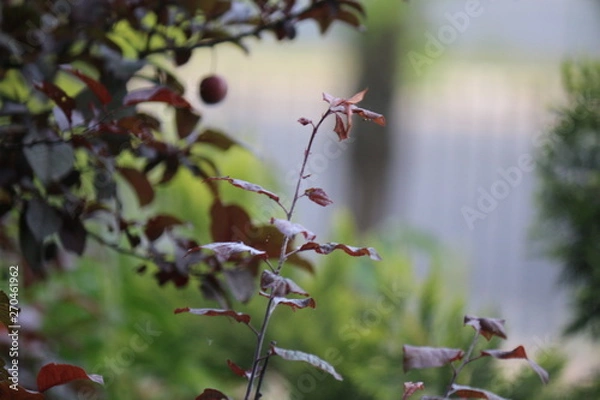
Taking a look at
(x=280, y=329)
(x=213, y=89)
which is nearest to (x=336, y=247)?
(x=213, y=89)

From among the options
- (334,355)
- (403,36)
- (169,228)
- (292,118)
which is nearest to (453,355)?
(169,228)

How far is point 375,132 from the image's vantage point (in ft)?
12.3

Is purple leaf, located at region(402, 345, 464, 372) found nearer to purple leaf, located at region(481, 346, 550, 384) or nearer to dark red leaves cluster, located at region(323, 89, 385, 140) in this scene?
purple leaf, located at region(481, 346, 550, 384)

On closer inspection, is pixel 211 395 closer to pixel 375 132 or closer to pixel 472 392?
pixel 472 392

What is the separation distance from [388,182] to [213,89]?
9.85ft

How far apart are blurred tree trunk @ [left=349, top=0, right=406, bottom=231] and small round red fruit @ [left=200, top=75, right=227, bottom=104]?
2.76 meters

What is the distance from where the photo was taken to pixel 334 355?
1.42m

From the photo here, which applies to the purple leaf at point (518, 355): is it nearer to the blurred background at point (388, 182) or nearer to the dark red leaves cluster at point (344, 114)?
the dark red leaves cluster at point (344, 114)

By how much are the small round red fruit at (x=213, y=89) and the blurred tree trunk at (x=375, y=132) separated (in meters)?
2.76

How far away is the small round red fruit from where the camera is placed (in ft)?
2.87

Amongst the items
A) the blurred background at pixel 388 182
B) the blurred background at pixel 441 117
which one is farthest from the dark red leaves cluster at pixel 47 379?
the blurred background at pixel 441 117

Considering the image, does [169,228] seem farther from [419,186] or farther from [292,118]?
[419,186]

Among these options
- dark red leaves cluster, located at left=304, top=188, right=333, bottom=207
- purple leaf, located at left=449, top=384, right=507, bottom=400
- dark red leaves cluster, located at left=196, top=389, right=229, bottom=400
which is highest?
dark red leaves cluster, located at left=304, top=188, right=333, bottom=207

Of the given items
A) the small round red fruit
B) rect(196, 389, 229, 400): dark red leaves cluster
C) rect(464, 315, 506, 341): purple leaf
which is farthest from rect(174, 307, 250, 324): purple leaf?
the small round red fruit
